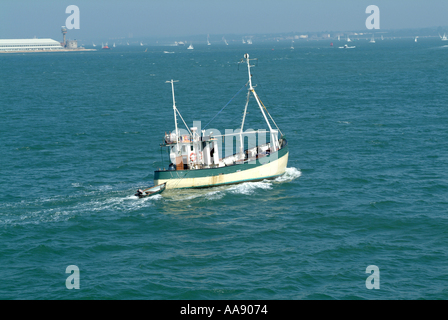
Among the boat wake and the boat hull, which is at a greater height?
the boat hull

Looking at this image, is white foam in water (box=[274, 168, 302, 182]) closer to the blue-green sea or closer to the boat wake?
the blue-green sea

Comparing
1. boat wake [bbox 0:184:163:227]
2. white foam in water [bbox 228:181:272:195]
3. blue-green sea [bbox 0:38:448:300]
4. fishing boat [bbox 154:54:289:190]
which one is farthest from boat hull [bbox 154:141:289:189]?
boat wake [bbox 0:184:163:227]

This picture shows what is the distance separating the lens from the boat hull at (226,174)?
53.7 meters

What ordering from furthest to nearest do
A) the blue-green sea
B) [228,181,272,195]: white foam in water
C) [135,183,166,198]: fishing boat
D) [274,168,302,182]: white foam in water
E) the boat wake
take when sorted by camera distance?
[274,168,302,182]: white foam in water → [228,181,272,195]: white foam in water → [135,183,166,198]: fishing boat → the boat wake → the blue-green sea

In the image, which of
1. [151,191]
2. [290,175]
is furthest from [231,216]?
[290,175]

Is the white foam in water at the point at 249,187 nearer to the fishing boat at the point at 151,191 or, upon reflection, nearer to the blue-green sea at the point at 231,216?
the blue-green sea at the point at 231,216

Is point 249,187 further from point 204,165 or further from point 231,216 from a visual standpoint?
point 231,216

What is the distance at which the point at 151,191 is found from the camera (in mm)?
52406

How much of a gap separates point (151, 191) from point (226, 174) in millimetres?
8609

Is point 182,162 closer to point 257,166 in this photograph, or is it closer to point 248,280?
point 257,166

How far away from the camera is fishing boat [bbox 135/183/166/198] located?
51.8m

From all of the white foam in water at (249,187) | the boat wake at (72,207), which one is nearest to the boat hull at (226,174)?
the white foam in water at (249,187)

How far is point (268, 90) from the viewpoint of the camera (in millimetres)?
142125

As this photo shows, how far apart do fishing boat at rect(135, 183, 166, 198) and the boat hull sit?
0.61 metres
